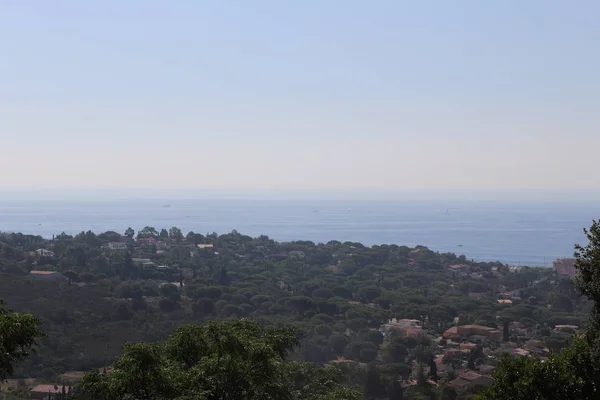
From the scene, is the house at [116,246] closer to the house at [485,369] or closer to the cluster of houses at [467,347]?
the cluster of houses at [467,347]

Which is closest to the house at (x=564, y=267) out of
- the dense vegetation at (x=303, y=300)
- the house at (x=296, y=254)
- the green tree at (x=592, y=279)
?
the dense vegetation at (x=303, y=300)

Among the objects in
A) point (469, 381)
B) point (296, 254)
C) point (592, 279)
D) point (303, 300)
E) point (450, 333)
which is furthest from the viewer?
point (296, 254)

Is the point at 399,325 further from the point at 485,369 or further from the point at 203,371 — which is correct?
the point at 203,371

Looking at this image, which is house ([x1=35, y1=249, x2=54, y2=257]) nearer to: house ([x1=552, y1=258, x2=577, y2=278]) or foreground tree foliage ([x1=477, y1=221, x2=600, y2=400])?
house ([x1=552, y1=258, x2=577, y2=278])

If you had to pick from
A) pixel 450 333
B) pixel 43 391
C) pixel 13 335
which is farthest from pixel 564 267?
pixel 13 335

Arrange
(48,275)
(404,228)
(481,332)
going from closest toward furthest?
(481,332) → (48,275) → (404,228)
